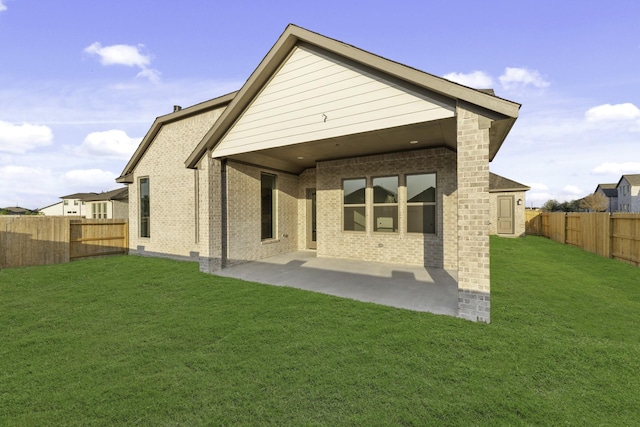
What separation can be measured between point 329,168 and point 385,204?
257 cm

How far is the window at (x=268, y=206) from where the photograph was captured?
33.0ft

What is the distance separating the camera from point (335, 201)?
32.8 ft

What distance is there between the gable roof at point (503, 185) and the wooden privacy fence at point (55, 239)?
70.7ft

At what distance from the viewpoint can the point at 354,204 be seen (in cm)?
976

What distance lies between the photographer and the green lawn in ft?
8.11

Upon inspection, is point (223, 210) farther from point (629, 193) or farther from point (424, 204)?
point (629, 193)

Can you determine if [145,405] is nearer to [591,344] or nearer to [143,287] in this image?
[143,287]

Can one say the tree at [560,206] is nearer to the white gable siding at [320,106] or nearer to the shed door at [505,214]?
the shed door at [505,214]

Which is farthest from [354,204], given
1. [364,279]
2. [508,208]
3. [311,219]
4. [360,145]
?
[508,208]

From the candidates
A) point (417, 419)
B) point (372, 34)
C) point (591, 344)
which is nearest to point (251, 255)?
point (417, 419)

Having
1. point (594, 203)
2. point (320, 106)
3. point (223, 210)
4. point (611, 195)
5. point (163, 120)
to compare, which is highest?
point (163, 120)

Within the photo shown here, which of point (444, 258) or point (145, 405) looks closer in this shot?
point (145, 405)

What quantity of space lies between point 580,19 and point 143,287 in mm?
14587

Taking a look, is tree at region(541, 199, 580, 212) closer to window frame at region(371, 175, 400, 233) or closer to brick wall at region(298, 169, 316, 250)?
window frame at region(371, 175, 400, 233)
